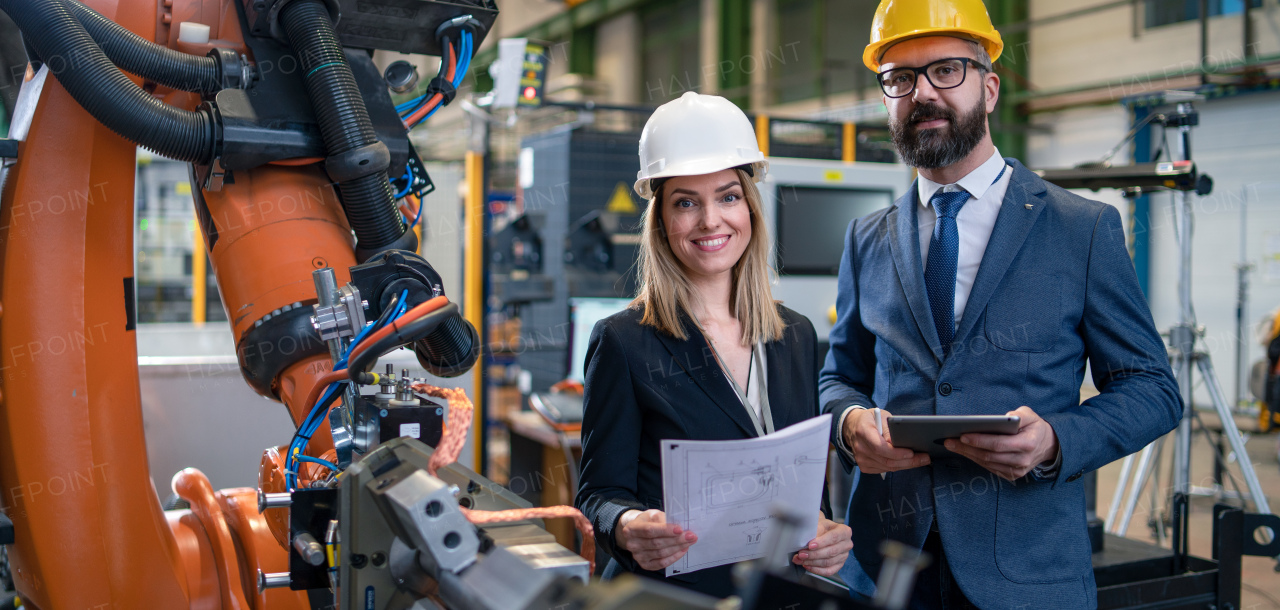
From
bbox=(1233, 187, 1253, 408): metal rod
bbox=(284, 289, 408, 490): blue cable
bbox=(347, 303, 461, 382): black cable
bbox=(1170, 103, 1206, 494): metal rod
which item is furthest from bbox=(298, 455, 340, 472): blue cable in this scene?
bbox=(1233, 187, 1253, 408): metal rod

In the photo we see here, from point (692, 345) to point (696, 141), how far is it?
0.35 m

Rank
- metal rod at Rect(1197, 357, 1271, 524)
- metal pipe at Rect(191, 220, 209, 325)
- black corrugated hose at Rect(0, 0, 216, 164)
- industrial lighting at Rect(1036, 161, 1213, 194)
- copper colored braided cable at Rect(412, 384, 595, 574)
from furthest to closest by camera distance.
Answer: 1. metal pipe at Rect(191, 220, 209, 325)
2. metal rod at Rect(1197, 357, 1271, 524)
3. industrial lighting at Rect(1036, 161, 1213, 194)
4. black corrugated hose at Rect(0, 0, 216, 164)
5. copper colored braided cable at Rect(412, 384, 595, 574)

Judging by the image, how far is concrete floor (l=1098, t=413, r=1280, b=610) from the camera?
12.1 ft

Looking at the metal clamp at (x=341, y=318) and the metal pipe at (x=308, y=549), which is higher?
the metal clamp at (x=341, y=318)

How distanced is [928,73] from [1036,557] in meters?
0.88

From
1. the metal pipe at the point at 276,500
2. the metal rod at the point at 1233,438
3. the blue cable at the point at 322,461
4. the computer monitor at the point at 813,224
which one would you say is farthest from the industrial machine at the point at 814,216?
the metal pipe at the point at 276,500

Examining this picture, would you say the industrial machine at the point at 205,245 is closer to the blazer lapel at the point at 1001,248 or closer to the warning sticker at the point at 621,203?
the blazer lapel at the point at 1001,248

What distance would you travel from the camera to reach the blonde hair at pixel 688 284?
146cm

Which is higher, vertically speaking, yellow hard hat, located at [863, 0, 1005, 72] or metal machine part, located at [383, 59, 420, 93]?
yellow hard hat, located at [863, 0, 1005, 72]

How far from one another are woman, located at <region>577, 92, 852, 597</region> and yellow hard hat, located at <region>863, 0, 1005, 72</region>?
355 mm

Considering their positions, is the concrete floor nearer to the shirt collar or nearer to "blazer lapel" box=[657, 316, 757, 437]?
the shirt collar

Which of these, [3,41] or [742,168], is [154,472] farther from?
[742,168]

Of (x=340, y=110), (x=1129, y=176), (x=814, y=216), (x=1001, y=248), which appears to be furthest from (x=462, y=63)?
(x=814, y=216)

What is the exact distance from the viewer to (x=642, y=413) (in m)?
1.42
